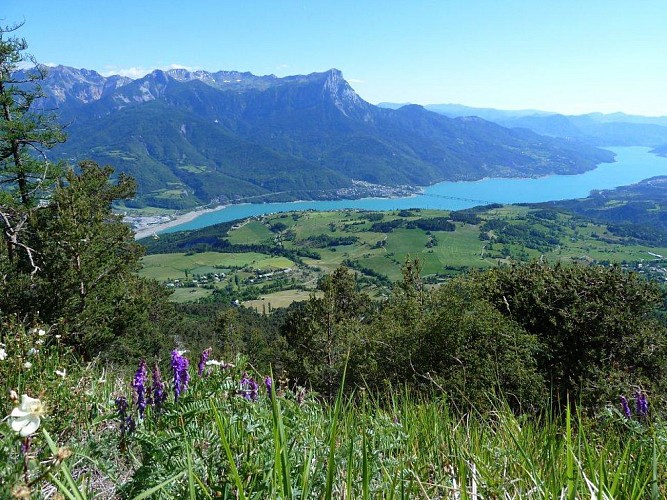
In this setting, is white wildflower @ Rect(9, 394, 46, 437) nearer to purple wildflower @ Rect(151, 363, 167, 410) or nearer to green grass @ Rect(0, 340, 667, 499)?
green grass @ Rect(0, 340, 667, 499)

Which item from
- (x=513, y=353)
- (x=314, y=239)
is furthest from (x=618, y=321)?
(x=314, y=239)

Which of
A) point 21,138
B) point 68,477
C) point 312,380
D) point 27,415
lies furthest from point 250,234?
point 68,477

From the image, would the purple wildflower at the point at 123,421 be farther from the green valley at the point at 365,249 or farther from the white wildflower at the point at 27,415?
the green valley at the point at 365,249

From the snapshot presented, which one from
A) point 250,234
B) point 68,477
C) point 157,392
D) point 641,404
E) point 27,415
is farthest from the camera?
point 250,234

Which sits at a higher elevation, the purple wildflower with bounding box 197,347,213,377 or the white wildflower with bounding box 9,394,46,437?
the white wildflower with bounding box 9,394,46,437

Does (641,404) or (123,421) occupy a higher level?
(123,421)

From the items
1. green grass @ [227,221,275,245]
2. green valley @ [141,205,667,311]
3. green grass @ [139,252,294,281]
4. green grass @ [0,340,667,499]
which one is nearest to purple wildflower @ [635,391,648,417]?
green grass @ [0,340,667,499]

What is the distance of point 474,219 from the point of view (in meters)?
159

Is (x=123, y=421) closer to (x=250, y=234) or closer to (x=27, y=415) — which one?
(x=27, y=415)

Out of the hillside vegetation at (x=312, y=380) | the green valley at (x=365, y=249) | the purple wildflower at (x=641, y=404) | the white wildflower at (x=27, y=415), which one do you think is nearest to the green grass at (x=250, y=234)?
the green valley at (x=365, y=249)

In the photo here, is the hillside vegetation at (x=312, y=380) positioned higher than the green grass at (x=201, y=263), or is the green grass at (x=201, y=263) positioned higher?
the hillside vegetation at (x=312, y=380)

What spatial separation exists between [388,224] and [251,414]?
154204 mm

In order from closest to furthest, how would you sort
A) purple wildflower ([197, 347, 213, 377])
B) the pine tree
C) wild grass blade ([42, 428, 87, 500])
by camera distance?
1. wild grass blade ([42, 428, 87, 500])
2. purple wildflower ([197, 347, 213, 377])
3. the pine tree

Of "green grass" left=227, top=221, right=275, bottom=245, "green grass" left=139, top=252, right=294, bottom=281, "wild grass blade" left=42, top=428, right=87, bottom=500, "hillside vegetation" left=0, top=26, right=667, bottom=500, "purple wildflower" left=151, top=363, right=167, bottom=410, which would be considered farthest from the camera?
"green grass" left=227, top=221, right=275, bottom=245
